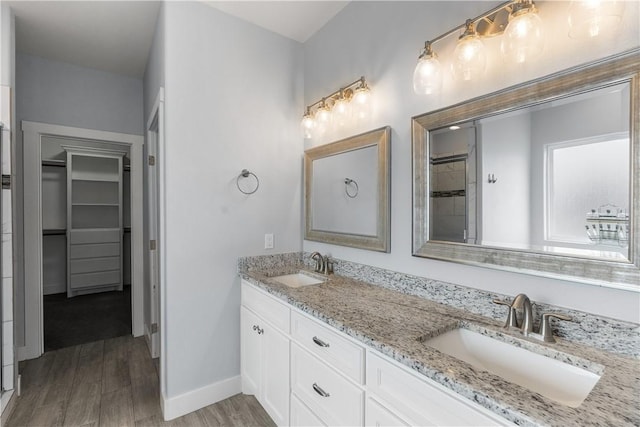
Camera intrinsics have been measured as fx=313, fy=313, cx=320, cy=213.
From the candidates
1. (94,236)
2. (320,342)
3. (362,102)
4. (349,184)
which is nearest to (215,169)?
(349,184)

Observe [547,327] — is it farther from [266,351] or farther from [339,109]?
[339,109]

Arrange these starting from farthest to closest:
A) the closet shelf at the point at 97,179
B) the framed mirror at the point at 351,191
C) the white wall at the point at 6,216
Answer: the closet shelf at the point at 97,179 < the white wall at the point at 6,216 < the framed mirror at the point at 351,191

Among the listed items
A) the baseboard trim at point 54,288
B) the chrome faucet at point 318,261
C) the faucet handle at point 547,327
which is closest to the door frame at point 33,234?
the baseboard trim at point 54,288

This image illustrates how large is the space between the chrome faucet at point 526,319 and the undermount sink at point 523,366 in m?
0.07

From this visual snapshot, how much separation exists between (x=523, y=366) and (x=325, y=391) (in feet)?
2.57

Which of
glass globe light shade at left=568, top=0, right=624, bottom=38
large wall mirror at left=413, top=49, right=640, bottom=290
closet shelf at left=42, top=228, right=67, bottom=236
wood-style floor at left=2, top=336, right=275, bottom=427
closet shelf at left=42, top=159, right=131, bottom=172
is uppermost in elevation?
closet shelf at left=42, top=159, right=131, bottom=172

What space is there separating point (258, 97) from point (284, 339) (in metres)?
1.69

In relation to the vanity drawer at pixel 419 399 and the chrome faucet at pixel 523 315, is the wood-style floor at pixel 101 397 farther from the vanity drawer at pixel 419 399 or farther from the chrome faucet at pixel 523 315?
the chrome faucet at pixel 523 315

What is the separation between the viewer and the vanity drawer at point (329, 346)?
121 cm

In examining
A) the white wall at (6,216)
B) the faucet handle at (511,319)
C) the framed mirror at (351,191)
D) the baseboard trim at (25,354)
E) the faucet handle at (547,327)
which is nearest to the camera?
the faucet handle at (547,327)

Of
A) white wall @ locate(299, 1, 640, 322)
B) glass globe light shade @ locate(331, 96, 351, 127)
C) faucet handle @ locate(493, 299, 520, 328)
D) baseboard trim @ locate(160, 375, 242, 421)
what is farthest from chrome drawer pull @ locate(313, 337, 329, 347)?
glass globe light shade @ locate(331, 96, 351, 127)

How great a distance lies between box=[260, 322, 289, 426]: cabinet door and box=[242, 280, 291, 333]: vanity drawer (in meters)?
0.05

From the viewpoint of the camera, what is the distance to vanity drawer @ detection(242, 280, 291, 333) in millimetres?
1698

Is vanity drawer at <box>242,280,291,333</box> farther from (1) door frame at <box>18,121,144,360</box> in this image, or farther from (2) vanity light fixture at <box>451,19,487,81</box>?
(1) door frame at <box>18,121,144,360</box>
